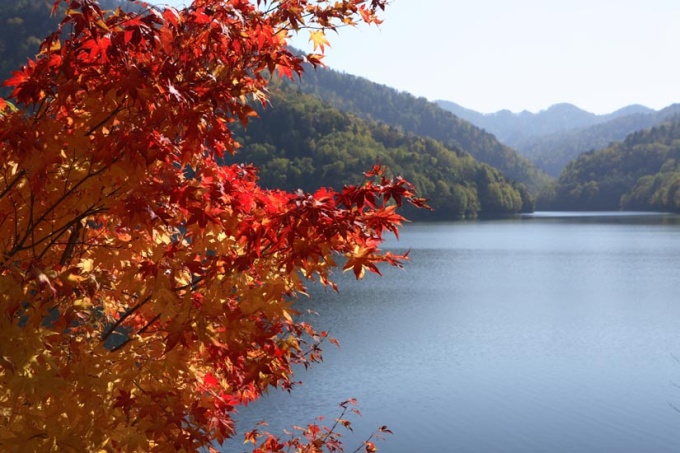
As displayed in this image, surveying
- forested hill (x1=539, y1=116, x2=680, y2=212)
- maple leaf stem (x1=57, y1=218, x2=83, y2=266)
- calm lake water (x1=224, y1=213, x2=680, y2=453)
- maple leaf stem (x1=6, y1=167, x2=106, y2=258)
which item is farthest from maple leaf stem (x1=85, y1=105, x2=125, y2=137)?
forested hill (x1=539, y1=116, x2=680, y2=212)

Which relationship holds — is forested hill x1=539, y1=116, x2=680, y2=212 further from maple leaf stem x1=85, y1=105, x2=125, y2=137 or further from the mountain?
maple leaf stem x1=85, y1=105, x2=125, y2=137

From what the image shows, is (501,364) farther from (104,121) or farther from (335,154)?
(335,154)

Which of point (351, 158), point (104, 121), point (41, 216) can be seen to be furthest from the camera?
point (351, 158)

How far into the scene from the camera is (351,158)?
105 meters

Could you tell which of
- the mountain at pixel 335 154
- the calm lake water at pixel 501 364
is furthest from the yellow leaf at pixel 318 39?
the mountain at pixel 335 154

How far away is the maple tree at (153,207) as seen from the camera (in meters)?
2.86

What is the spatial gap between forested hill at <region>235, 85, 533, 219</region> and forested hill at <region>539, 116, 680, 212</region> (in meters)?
26.2

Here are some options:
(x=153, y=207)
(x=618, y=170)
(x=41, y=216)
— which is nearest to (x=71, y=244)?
(x=41, y=216)

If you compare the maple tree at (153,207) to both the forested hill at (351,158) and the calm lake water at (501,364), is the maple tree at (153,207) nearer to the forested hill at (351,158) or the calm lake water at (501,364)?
the calm lake water at (501,364)

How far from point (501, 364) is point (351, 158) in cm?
8827

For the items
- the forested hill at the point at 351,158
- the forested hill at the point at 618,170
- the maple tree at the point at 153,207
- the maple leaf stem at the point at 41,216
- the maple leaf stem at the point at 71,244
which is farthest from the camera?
the forested hill at the point at 618,170

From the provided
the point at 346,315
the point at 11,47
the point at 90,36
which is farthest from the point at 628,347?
the point at 11,47

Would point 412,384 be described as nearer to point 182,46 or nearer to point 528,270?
point 182,46

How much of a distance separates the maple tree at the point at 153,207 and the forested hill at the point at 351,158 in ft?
284
